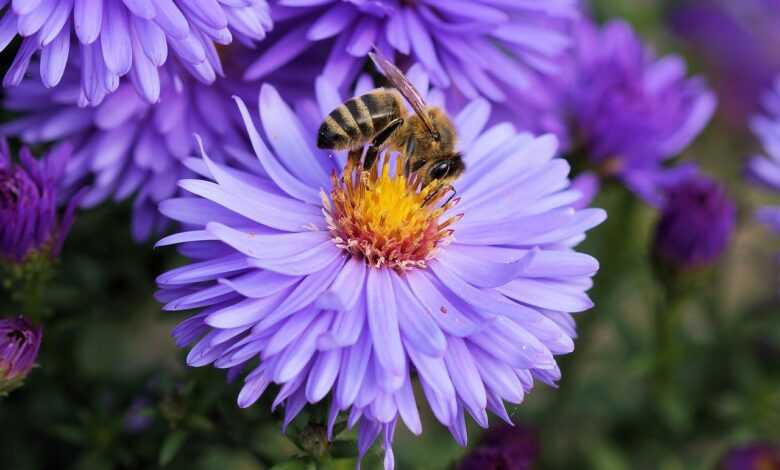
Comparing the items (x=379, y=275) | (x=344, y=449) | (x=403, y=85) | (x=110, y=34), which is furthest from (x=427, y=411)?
(x=110, y=34)

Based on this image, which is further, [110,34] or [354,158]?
[354,158]

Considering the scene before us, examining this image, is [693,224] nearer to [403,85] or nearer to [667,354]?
[667,354]

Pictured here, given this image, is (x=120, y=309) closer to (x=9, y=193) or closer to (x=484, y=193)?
(x=9, y=193)

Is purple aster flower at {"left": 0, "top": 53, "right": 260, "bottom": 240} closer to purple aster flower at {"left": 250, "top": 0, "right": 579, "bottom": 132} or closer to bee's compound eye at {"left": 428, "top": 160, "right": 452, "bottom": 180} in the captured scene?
purple aster flower at {"left": 250, "top": 0, "right": 579, "bottom": 132}

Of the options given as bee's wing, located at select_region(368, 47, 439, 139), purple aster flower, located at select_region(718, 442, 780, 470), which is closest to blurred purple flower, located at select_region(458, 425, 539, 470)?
purple aster flower, located at select_region(718, 442, 780, 470)

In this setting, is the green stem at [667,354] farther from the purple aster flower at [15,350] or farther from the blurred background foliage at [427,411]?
the purple aster flower at [15,350]

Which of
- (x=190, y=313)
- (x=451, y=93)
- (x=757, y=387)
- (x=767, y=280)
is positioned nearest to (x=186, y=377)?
(x=190, y=313)
